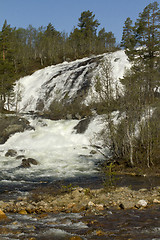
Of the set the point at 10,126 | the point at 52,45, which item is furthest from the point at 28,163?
the point at 52,45

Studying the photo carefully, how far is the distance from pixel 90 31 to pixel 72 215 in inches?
2869

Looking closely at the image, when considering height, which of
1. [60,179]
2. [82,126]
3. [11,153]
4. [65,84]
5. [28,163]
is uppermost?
[65,84]

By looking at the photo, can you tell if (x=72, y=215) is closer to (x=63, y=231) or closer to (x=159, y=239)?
(x=63, y=231)

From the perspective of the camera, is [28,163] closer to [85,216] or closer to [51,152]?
[51,152]

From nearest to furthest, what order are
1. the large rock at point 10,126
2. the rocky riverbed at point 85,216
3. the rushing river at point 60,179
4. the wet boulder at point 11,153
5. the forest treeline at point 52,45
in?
the rocky riverbed at point 85,216, the rushing river at point 60,179, the wet boulder at point 11,153, the large rock at point 10,126, the forest treeline at point 52,45

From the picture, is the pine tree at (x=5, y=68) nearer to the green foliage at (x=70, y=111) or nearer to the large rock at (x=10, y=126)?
the green foliage at (x=70, y=111)

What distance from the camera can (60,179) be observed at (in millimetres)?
13633

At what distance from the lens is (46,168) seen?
55.5ft

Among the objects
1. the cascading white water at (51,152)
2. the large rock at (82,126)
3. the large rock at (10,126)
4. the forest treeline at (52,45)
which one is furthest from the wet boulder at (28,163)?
the forest treeline at (52,45)

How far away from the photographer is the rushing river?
5578 millimetres

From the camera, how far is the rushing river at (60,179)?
5.58 meters

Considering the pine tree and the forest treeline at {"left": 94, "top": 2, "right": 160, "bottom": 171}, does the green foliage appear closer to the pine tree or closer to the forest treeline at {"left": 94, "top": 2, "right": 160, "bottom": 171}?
the pine tree

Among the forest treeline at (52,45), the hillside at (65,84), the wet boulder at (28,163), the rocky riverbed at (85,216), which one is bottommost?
the wet boulder at (28,163)

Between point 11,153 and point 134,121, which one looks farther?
point 11,153
